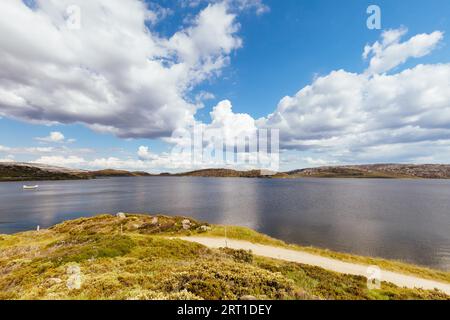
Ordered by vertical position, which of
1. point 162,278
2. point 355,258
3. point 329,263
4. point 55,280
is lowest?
point 355,258

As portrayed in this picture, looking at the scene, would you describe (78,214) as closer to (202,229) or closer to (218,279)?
(202,229)

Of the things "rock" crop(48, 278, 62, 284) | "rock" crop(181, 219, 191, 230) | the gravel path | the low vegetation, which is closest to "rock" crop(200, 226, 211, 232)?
the low vegetation

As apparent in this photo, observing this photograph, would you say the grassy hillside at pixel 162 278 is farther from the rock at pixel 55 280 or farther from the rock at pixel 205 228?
the rock at pixel 205 228

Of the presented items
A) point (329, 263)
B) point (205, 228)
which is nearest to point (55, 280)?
point (329, 263)

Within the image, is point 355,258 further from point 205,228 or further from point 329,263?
point 205,228

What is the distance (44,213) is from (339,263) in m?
97.7

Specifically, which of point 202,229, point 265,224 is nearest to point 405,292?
point 202,229

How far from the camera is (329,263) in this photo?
2884 centimetres

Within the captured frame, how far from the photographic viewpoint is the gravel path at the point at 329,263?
23641 millimetres

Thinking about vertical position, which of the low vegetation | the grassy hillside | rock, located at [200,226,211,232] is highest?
the grassy hillside

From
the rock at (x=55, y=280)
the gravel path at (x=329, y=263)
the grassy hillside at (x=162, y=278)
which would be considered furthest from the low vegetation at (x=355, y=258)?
the rock at (x=55, y=280)

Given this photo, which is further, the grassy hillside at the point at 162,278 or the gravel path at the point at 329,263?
the gravel path at the point at 329,263

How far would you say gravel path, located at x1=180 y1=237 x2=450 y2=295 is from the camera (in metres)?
23.6

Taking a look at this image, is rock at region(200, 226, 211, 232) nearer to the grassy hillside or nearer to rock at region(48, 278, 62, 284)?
the grassy hillside
